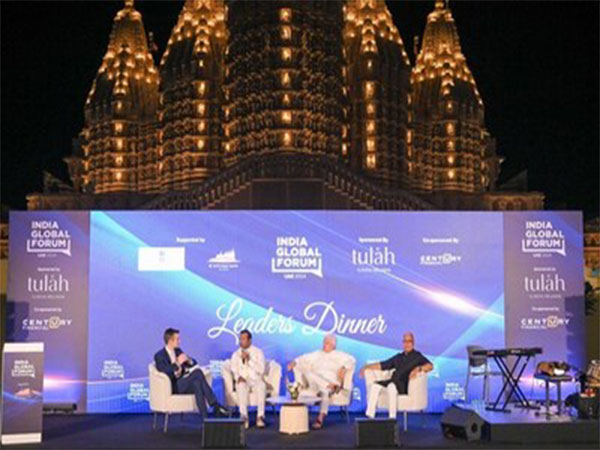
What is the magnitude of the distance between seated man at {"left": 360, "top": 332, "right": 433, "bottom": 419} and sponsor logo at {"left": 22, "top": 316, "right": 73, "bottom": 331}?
417 centimetres

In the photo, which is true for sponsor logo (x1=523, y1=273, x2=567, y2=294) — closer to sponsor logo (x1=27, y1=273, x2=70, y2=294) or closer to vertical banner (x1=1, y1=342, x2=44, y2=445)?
sponsor logo (x1=27, y1=273, x2=70, y2=294)

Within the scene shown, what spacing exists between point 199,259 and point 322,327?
6.30 ft

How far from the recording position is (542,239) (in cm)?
1227

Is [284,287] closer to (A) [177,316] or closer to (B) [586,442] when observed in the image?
(A) [177,316]

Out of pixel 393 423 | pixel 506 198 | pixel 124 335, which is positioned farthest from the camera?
pixel 506 198

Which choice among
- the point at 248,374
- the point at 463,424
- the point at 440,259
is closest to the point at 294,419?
the point at 248,374

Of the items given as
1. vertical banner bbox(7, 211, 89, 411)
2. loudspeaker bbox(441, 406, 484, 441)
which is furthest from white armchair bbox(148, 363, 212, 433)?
loudspeaker bbox(441, 406, 484, 441)

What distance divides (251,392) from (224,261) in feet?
7.17

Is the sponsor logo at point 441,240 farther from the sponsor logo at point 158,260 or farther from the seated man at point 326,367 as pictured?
the sponsor logo at point 158,260

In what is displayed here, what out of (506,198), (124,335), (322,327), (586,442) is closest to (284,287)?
(322,327)

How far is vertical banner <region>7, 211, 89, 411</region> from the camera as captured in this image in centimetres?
1184

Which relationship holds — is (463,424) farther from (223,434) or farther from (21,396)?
(21,396)

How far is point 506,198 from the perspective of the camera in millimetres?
47844

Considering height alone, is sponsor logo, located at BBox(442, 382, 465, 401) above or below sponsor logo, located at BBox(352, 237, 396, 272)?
below
